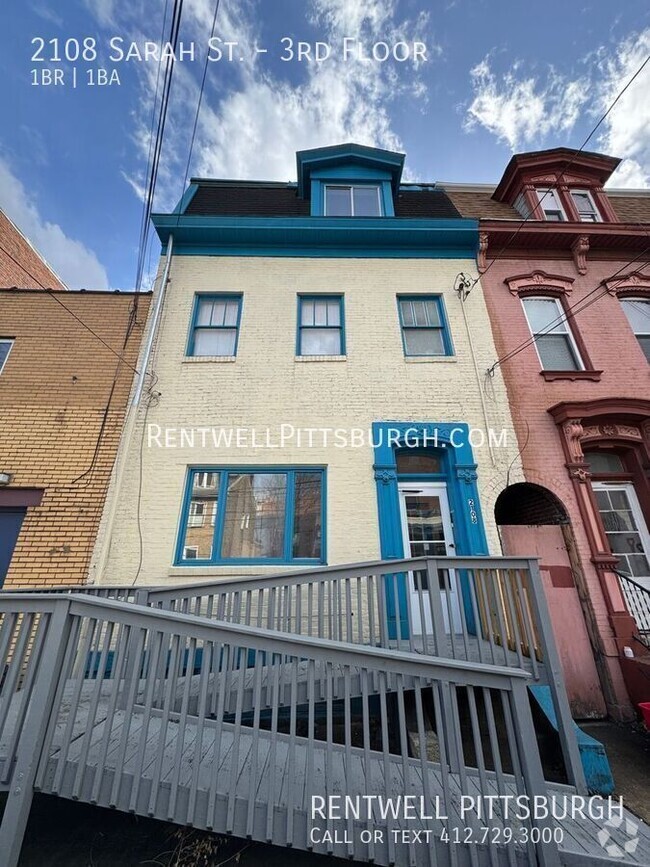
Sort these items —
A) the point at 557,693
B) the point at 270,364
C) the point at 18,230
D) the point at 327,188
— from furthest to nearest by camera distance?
the point at 18,230
the point at 327,188
the point at 270,364
the point at 557,693

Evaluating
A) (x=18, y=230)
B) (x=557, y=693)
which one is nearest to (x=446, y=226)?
(x=557, y=693)

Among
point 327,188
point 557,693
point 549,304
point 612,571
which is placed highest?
point 327,188

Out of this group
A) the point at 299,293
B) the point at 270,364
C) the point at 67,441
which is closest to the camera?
the point at 67,441

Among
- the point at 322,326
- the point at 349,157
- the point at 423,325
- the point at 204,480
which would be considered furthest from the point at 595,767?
the point at 349,157

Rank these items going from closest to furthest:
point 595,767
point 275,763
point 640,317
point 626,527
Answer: point 275,763
point 595,767
point 626,527
point 640,317

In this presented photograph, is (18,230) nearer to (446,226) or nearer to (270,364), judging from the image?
(270,364)

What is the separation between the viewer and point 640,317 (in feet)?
24.4

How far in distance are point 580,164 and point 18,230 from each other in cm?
1525

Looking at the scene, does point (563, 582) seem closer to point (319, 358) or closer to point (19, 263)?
point (319, 358)

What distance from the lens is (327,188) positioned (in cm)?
875

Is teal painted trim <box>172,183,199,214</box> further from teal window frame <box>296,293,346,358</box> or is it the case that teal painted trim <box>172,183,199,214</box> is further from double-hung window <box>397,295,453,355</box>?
double-hung window <box>397,295,453,355</box>

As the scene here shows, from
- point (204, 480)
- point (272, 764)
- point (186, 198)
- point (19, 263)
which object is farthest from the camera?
point (19, 263)

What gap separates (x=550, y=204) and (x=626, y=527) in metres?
7.44

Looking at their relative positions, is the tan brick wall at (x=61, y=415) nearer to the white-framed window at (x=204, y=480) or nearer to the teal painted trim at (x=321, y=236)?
the white-framed window at (x=204, y=480)
